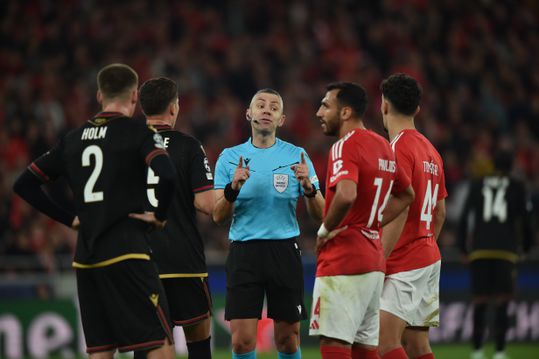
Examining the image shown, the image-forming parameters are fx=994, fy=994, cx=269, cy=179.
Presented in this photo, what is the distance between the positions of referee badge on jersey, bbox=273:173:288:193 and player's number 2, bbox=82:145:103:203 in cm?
204

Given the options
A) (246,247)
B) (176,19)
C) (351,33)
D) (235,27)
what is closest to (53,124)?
(176,19)

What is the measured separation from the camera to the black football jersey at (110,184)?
643 centimetres

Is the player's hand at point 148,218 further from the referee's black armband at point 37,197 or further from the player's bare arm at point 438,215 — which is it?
the player's bare arm at point 438,215

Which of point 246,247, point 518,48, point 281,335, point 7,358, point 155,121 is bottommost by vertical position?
point 7,358

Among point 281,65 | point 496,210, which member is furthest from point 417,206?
point 281,65

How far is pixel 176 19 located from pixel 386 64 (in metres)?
4.53

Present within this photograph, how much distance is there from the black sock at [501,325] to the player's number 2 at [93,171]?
7398mm

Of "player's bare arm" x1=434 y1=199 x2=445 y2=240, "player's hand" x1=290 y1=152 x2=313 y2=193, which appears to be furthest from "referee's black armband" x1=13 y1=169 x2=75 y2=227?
"player's bare arm" x1=434 y1=199 x2=445 y2=240

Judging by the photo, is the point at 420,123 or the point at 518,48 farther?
the point at 518,48

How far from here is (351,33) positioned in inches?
850

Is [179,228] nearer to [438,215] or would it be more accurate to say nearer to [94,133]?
[94,133]

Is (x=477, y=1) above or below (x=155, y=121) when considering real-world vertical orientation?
above

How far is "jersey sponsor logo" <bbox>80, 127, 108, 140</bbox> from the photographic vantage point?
21.3ft

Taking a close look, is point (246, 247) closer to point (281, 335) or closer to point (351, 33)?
point (281, 335)
